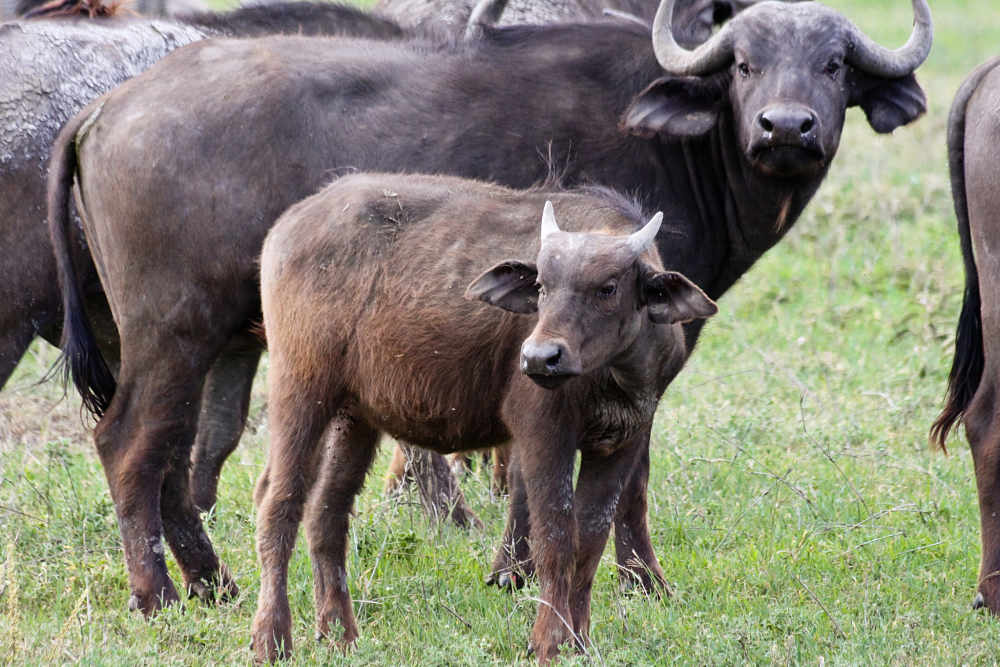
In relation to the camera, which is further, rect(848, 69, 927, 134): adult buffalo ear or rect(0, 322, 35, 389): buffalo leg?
rect(848, 69, 927, 134): adult buffalo ear

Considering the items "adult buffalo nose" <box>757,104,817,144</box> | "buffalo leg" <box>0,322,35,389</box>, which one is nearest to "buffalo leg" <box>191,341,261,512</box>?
"buffalo leg" <box>0,322,35,389</box>

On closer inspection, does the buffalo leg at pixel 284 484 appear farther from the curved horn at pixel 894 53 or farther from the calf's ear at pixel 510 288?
the curved horn at pixel 894 53

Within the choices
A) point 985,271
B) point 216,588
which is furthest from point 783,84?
point 216,588

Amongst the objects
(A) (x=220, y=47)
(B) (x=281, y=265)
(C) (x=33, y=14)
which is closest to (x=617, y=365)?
(B) (x=281, y=265)

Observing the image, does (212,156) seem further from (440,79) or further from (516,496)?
(516,496)

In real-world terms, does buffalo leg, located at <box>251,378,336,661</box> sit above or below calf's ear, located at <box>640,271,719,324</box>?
below

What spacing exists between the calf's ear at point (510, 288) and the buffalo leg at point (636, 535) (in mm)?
1656

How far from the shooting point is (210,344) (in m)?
6.27

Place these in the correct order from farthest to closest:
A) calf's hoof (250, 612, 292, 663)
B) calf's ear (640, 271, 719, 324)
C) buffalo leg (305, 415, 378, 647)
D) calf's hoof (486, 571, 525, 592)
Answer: calf's hoof (486, 571, 525, 592) → buffalo leg (305, 415, 378, 647) → calf's hoof (250, 612, 292, 663) → calf's ear (640, 271, 719, 324)

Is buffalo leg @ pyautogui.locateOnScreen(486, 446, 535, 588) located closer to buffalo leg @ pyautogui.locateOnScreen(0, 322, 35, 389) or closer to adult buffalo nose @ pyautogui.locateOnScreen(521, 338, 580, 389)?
adult buffalo nose @ pyautogui.locateOnScreen(521, 338, 580, 389)

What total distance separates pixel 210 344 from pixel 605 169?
1.97 m

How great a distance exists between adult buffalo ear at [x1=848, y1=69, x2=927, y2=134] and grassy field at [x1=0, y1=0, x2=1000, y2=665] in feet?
6.03

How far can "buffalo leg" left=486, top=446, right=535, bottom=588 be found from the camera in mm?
6305

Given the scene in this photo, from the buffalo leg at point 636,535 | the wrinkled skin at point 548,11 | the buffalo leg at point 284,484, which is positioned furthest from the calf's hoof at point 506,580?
the wrinkled skin at point 548,11
